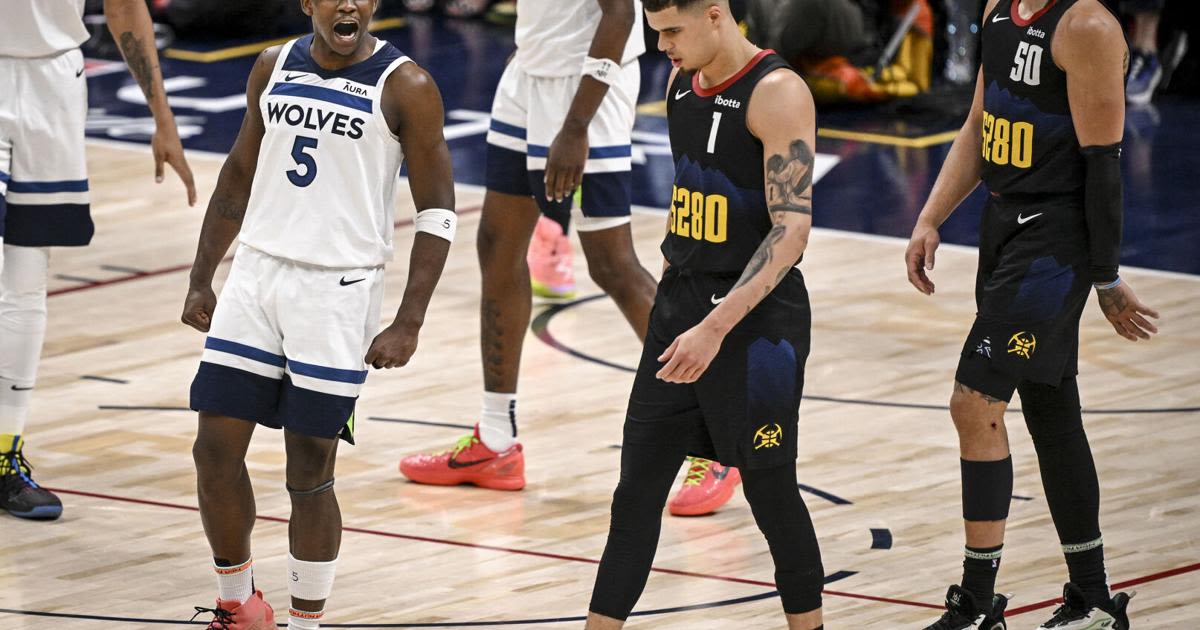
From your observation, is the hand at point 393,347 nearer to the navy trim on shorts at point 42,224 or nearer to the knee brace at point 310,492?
the knee brace at point 310,492

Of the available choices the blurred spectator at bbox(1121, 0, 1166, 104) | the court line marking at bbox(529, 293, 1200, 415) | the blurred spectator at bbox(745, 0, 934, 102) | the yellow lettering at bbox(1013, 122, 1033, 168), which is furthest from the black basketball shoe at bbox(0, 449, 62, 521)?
the blurred spectator at bbox(1121, 0, 1166, 104)

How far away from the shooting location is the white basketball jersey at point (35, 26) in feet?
19.1

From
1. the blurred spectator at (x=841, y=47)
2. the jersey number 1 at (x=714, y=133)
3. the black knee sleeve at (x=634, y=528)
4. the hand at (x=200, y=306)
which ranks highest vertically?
the jersey number 1 at (x=714, y=133)

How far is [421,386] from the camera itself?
743 cm

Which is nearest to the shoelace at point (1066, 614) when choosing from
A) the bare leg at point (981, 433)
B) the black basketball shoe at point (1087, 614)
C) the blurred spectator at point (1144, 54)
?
the black basketball shoe at point (1087, 614)

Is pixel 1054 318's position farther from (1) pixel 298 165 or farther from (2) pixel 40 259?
(2) pixel 40 259

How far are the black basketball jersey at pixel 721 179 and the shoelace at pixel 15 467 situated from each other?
8.28 feet

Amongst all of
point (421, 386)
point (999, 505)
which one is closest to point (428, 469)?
point (421, 386)

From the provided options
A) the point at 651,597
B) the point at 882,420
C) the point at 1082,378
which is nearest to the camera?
the point at 651,597

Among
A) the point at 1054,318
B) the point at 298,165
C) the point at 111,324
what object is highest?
the point at 298,165

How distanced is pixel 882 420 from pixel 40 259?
2781mm

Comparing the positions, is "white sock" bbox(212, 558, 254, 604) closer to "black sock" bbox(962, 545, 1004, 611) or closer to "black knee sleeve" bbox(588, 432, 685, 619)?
"black knee sleeve" bbox(588, 432, 685, 619)

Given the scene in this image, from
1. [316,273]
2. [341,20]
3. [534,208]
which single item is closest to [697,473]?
[534,208]

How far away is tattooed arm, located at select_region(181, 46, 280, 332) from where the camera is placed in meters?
4.75
